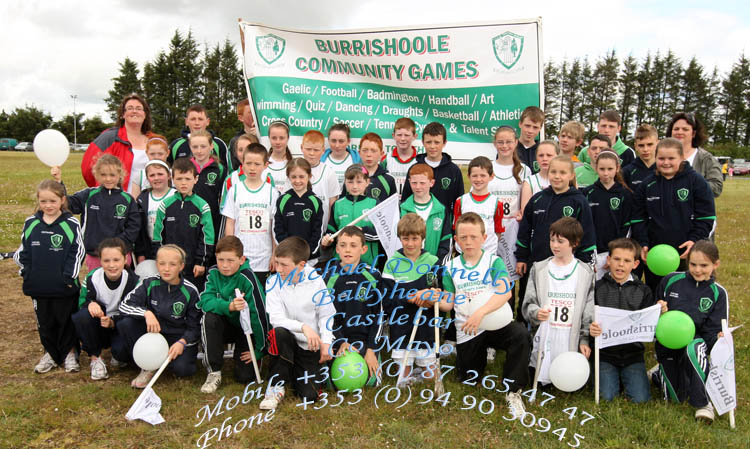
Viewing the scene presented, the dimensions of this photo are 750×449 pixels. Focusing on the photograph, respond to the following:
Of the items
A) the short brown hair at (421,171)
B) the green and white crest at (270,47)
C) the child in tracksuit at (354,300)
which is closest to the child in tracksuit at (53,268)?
the child in tracksuit at (354,300)

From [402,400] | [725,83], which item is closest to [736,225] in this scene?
[402,400]

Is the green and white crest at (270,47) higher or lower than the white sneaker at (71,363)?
higher

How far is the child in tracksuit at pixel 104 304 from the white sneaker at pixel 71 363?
0.20 m

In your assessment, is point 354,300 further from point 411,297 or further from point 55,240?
point 55,240

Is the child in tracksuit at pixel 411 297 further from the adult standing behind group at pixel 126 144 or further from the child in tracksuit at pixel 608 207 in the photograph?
the adult standing behind group at pixel 126 144

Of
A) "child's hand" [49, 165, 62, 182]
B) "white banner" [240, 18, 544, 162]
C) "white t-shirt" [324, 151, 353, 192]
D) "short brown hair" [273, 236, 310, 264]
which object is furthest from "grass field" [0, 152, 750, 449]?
"white banner" [240, 18, 544, 162]

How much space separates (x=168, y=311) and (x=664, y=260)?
183 inches

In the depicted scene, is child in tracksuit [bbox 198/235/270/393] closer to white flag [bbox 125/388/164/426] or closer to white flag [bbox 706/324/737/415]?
white flag [bbox 125/388/164/426]

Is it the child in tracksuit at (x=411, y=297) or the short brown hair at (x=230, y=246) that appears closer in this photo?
the child in tracksuit at (x=411, y=297)

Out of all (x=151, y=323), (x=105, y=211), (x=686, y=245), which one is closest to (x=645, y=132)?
(x=686, y=245)

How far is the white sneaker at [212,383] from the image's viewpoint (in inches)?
189

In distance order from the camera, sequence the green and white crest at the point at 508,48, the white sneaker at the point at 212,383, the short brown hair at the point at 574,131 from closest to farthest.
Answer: the white sneaker at the point at 212,383 < the short brown hair at the point at 574,131 < the green and white crest at the point at 508,48

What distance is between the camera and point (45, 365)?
528 centimetres

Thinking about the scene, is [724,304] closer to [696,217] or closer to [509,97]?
[696,217]
